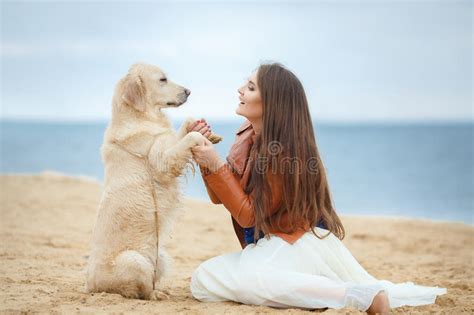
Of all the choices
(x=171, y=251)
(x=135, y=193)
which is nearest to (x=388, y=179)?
(x=171, y=251)

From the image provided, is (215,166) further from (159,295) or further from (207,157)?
(159,295)

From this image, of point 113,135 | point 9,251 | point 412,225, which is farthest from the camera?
point 412,225

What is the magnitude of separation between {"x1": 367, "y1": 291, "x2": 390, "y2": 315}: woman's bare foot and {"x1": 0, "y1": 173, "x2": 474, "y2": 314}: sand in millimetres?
203

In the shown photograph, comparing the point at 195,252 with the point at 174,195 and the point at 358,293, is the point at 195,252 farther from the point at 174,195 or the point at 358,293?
the point at 358,293

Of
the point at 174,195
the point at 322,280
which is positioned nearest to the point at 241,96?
the point at 174,195

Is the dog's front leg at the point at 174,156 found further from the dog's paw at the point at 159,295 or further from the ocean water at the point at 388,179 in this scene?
the ocean water at the point at 388,179

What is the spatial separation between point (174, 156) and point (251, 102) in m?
0.70

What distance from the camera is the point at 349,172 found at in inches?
1078

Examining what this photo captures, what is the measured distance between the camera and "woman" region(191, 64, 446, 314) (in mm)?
4469

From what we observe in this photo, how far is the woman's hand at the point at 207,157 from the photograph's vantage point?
450 cm

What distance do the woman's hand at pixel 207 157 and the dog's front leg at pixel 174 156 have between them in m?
0.05

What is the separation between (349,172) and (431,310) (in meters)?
23.0

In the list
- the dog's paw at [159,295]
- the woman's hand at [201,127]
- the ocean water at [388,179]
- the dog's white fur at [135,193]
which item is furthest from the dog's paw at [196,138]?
the ocean water at [388,179]

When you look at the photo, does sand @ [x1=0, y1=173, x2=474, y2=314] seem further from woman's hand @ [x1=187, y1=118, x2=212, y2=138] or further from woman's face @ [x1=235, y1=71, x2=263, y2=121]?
woman's face @ [x1=235, y1=71, x2=263, y2=121]
